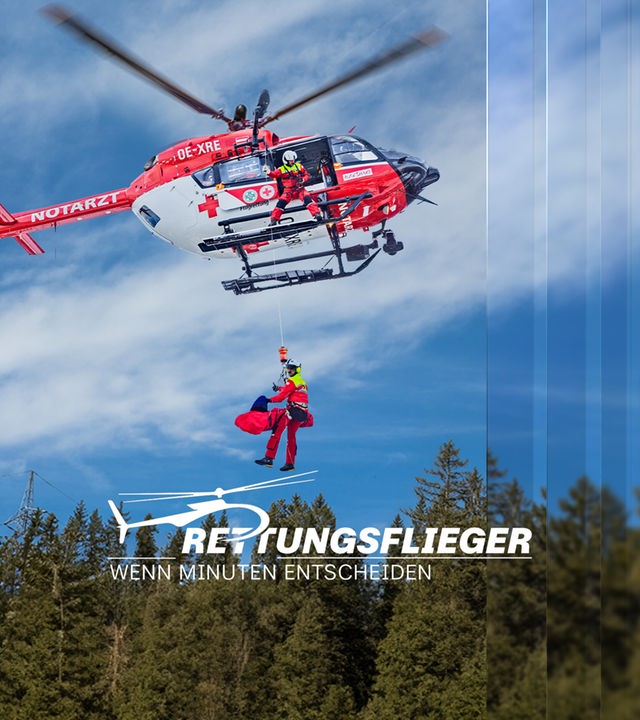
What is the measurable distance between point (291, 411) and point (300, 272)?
108cm

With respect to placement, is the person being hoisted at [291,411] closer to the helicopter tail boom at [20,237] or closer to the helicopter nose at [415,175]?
the helicopter nose at [415,175]

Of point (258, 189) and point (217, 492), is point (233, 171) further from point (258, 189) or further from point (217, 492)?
point (217, 492)

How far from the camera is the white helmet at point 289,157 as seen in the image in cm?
684

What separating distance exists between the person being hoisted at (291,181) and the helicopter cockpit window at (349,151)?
0.27 metres

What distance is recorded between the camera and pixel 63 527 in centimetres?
896

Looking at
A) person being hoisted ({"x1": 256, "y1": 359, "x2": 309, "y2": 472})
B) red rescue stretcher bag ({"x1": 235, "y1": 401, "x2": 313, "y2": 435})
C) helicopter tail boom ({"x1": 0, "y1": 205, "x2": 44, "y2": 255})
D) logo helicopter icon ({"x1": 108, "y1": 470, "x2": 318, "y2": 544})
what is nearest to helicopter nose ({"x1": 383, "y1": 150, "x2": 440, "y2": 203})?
person being hoisted ({"x1": 256, "y1": 359, "x2": 309, "y2": 472})

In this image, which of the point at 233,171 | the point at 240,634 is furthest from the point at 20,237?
the point at 240,634

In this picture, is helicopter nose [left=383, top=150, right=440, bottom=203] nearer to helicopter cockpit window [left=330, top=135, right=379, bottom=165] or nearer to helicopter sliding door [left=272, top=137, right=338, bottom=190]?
helicopter cockpit window [left=330, top=135, right=379, bottom=165]

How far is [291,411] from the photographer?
7.49 meters

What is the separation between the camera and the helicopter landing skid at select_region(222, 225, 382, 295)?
7.23 meters

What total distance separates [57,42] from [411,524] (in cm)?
505

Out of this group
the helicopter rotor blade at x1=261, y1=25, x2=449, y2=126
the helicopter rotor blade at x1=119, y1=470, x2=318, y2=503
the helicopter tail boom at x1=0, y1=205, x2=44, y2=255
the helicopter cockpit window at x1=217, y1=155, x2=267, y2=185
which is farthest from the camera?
the helicopter rotor blade at x1=119, y1=470, x2=318, y2=503

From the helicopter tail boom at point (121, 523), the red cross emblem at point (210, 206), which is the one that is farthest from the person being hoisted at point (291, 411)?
the red cross emblem at point (210, 206)

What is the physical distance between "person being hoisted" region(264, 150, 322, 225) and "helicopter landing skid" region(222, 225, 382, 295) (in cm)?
33
